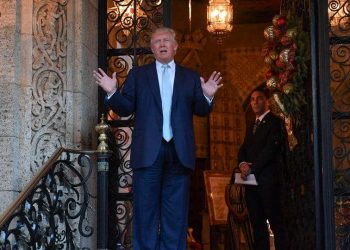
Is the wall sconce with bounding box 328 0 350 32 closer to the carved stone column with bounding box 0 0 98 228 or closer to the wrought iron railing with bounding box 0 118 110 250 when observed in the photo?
the carved stone column with bounding box 0 0 98 228

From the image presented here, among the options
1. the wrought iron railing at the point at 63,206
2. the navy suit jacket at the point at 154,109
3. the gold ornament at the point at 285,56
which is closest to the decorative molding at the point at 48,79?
the wrought iron railing at the point at 63,206

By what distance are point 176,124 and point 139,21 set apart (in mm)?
2067

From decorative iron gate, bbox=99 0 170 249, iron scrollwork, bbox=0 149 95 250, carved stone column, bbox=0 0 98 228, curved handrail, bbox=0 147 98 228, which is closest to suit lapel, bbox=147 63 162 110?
curved handrail, bbox=0 147 98 228

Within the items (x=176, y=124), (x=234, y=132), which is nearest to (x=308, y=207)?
(x=176, y=124)

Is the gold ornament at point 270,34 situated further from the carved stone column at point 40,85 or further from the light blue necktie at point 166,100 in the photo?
the light blue necktie at point 166,100

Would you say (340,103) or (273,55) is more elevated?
(273,55)

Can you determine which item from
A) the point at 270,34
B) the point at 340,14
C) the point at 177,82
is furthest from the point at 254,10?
the point at 177,82

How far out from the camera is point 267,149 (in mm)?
9008

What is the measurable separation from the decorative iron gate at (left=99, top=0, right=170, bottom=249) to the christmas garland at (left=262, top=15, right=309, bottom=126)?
131cm

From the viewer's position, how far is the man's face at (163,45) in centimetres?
669

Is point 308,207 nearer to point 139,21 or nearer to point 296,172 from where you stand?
point 296,172

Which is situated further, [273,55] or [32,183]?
[273,55]

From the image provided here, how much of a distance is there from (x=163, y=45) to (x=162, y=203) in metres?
1.26

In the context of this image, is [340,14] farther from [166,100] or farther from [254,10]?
[254,10]
